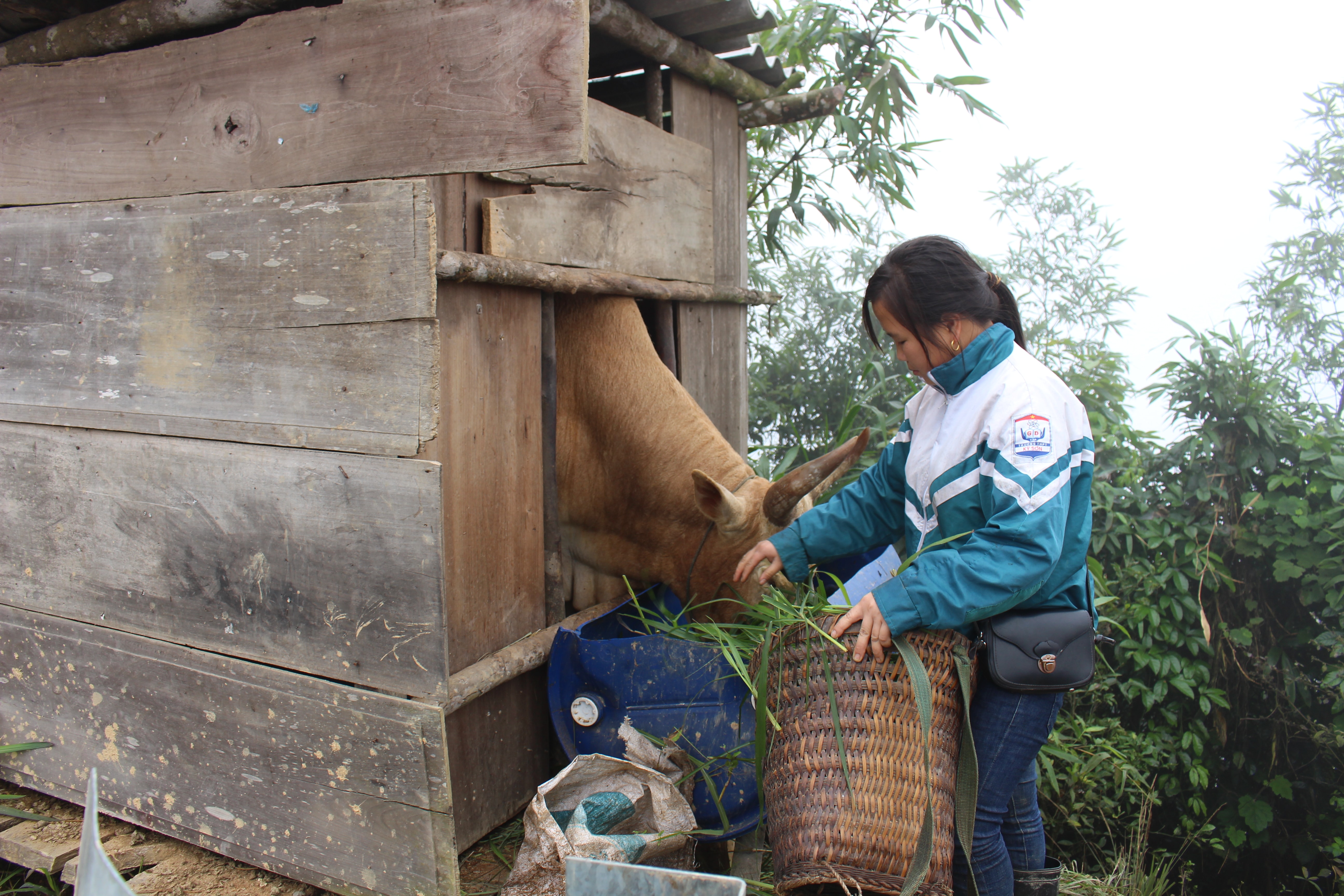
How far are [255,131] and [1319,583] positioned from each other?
4.98 metres

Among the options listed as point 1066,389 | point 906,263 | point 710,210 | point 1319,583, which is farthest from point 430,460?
point 1319,583

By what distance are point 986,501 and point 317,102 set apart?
2043mm

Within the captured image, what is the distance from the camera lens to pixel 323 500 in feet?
7.99

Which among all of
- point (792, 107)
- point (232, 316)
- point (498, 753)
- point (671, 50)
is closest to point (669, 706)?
point (498, 753)

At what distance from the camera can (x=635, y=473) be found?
3719 mm

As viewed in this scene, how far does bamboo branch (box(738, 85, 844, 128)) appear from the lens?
4762mm

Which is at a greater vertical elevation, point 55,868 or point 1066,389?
point 1066,389

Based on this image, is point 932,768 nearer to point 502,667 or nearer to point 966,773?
point 966,773

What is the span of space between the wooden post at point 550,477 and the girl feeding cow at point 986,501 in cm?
124

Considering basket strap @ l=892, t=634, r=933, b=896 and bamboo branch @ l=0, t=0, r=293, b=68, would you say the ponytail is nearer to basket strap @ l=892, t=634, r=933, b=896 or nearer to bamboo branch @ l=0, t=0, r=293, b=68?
basket strap @ l=892, t=634, r=933, b=896

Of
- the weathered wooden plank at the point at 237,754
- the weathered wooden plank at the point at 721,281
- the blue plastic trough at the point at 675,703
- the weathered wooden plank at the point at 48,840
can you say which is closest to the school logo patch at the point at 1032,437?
the blue plastic trough at the point at 675,703

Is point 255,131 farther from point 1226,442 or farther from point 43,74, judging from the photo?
point 1226,442

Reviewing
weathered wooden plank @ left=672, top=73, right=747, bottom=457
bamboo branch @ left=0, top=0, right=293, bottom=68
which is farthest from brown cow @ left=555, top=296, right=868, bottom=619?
bamboo branch @ left=0, top=0, right=293, bottom=68

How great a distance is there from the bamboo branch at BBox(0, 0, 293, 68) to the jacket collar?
2151mm
